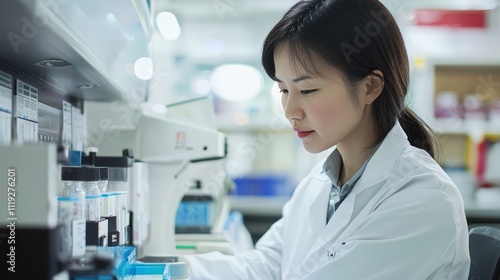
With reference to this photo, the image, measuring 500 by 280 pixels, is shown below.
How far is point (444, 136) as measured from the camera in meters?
3.50

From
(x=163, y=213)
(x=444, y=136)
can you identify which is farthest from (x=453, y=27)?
(x=163, y=213)

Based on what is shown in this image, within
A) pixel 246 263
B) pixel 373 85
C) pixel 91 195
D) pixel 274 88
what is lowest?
pixel 246 263

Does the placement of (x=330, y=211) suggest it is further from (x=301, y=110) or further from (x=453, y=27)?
(x=453, y=27)

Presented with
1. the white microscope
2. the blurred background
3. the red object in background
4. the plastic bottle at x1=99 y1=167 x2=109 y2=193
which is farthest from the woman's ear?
the red object in background

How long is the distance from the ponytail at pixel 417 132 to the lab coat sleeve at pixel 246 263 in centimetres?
53

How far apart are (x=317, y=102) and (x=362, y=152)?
0.98 feet

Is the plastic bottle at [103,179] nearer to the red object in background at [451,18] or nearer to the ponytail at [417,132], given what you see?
the ponytail at [417,132]

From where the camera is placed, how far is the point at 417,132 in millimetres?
1447

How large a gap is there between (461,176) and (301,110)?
267cm

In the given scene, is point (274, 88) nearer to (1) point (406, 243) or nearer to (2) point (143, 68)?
(2) point (143, 68)

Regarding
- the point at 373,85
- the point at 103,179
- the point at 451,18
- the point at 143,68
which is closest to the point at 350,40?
the point at 373,85

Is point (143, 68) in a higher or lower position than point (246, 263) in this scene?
higher

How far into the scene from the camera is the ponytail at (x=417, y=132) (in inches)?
56.3

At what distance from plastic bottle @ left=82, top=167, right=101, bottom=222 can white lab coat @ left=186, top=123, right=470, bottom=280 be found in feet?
1.55
